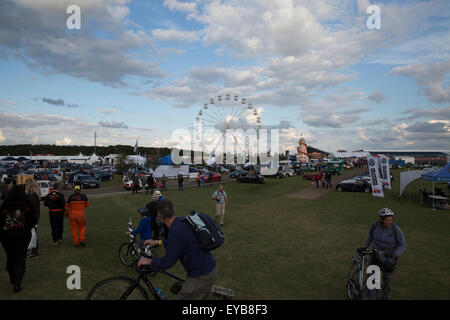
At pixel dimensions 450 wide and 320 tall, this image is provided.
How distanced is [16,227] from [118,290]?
3378 millimetres

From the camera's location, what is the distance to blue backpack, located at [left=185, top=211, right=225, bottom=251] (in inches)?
120

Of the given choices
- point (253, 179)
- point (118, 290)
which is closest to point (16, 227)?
point (118, 290)

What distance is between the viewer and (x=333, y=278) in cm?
662

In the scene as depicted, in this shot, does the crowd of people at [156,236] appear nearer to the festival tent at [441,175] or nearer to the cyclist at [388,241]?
the cyclist at [388,241]

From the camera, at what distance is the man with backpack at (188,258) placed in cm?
310

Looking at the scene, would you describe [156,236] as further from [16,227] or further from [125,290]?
[125,290]

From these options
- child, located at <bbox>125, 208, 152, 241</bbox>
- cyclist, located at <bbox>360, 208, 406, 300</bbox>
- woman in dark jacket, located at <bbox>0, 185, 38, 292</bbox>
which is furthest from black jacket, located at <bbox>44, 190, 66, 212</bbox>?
cyclist, located at <bbox>360, 208, 406, 300</bbox>

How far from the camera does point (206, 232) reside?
3.06 meters

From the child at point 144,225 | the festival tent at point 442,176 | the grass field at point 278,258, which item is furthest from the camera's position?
the festival tent at point 442,176

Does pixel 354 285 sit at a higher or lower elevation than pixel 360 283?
lower

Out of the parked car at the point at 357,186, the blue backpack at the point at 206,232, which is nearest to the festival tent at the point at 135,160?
the parked car at the point at 357,186

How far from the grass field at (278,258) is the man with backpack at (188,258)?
2.75m

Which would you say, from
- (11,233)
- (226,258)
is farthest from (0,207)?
(226,258)
